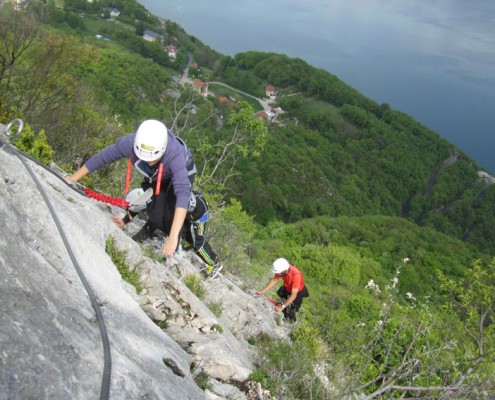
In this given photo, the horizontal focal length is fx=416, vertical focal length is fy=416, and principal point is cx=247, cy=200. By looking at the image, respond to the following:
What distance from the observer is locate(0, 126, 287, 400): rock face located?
7.95 ft

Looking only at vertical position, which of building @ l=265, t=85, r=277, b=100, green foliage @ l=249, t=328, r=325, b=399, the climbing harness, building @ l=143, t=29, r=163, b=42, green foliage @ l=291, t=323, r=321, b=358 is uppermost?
building @ l=143, t=29, r=163, b=42

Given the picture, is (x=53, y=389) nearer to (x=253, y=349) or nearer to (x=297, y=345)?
(x=253, y=349)

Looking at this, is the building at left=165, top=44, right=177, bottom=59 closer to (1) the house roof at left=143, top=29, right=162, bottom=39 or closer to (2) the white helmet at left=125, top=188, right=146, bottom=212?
(1) the house roof at left=143, top=29, right=162, bottom=39

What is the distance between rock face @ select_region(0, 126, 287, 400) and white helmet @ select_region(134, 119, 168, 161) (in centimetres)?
101

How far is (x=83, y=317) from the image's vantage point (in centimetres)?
306

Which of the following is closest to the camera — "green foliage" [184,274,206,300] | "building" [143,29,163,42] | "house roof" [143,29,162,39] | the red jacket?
"green foliage" [184,274,206,300]

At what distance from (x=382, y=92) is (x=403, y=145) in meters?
75.1

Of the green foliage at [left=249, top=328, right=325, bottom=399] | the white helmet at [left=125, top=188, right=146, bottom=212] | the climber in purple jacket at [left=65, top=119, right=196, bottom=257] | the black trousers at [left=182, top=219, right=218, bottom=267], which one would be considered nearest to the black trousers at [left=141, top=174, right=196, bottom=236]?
the climber in purple jacket at [left=65, top=119, right=196, bottom=257]

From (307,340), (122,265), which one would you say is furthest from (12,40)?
(307,340)

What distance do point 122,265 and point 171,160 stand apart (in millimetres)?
1453

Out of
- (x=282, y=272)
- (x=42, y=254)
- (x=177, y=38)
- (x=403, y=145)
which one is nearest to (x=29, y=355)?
(x=42, y=254)

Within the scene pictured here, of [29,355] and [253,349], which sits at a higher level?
[29,355]

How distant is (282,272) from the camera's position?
28.6ft

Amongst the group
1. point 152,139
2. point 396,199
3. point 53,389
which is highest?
point 152,139
